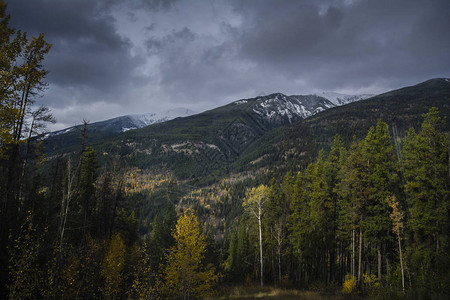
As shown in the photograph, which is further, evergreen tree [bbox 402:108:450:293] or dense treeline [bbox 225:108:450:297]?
dense treeline [bbox 225:108:450:297]

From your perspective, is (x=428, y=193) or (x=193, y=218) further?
(x=193, y=218)

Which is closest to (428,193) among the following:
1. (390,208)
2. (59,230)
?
(390,208)

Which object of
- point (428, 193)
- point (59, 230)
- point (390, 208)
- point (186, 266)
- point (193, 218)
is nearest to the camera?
point (59, 230)

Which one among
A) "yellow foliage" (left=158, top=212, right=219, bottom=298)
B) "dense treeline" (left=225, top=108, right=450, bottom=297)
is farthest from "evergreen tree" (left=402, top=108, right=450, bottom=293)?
"yellow foliage" (left=158, top=212, right=219, bottom=298)

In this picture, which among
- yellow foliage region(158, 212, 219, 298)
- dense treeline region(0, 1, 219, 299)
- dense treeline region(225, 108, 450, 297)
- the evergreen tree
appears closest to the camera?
dense treeline region(0, 1, 219, 299)

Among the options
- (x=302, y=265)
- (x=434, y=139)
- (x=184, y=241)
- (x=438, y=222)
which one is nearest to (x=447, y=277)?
(x=438, y=222)

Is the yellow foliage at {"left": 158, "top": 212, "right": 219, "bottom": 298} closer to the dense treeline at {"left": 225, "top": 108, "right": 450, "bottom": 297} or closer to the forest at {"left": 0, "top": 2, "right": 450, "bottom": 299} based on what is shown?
the forest at {"left": 0, "top": 2, "right": 450, "bottom": 299}

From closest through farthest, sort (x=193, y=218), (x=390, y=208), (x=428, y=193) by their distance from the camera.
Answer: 1. (x=428, y=193)
2. (x=390, y=208)
3. (x=193, y=218)

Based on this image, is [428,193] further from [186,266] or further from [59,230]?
[59,230]

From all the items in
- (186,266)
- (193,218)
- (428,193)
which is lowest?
(186,266)

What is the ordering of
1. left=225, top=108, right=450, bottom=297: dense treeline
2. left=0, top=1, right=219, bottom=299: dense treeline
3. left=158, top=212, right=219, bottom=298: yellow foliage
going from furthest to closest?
left=158, top=212, right=219, bottom=298: yellow foliage → left=225, top=108, right=450, bottom=297: dense treeline → left=0, top=1, right=219, bottom=299: dense treeline

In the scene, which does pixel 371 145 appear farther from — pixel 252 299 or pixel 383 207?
pixel 252 299

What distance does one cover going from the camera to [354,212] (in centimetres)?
2050

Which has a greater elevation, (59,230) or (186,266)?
(59,230)
